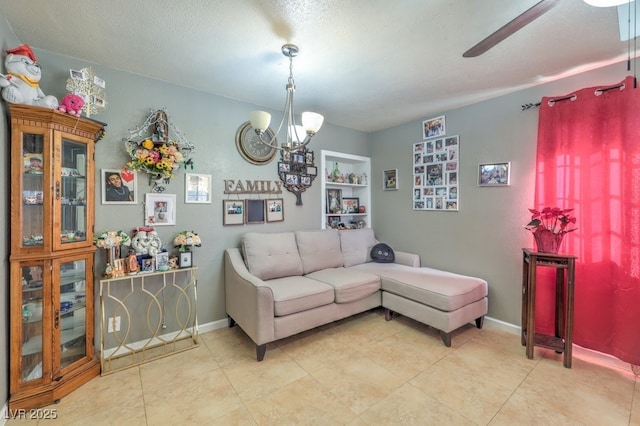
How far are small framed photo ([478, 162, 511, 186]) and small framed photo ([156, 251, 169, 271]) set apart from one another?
3.19m

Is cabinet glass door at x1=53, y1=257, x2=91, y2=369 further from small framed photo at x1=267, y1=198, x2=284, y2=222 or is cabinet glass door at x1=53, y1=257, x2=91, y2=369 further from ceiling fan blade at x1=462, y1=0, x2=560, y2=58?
ceiling fan blade at x1=462, y1=0, x2=560, y2=58

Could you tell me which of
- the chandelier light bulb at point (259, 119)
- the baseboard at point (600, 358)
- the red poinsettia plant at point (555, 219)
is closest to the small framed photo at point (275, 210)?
the chandelier light bulb at point (259, 119)

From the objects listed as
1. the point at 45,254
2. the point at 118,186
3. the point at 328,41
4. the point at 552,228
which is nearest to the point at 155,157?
the point at 118,186

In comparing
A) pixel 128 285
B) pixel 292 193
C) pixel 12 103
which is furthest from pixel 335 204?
pixel 12 103

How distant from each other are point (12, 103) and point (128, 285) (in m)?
1.47

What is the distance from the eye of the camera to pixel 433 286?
8.15 ft

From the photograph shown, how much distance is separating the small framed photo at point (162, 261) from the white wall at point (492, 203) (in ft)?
9.27

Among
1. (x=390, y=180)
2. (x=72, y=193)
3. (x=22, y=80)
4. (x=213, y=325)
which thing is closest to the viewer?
(x=22, y=80)

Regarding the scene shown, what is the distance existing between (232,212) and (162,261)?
804 mm

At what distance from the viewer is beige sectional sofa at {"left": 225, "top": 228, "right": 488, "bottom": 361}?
2.20 m

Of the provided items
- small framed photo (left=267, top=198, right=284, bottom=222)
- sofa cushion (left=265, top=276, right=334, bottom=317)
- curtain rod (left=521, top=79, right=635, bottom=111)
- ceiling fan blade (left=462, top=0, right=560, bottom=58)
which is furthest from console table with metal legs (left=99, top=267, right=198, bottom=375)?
curtain rod (left=521, top=79, right=635, bottom=111)

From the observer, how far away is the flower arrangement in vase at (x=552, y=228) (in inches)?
82.7

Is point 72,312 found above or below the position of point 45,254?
below

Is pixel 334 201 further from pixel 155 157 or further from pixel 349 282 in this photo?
pixel 155 157
